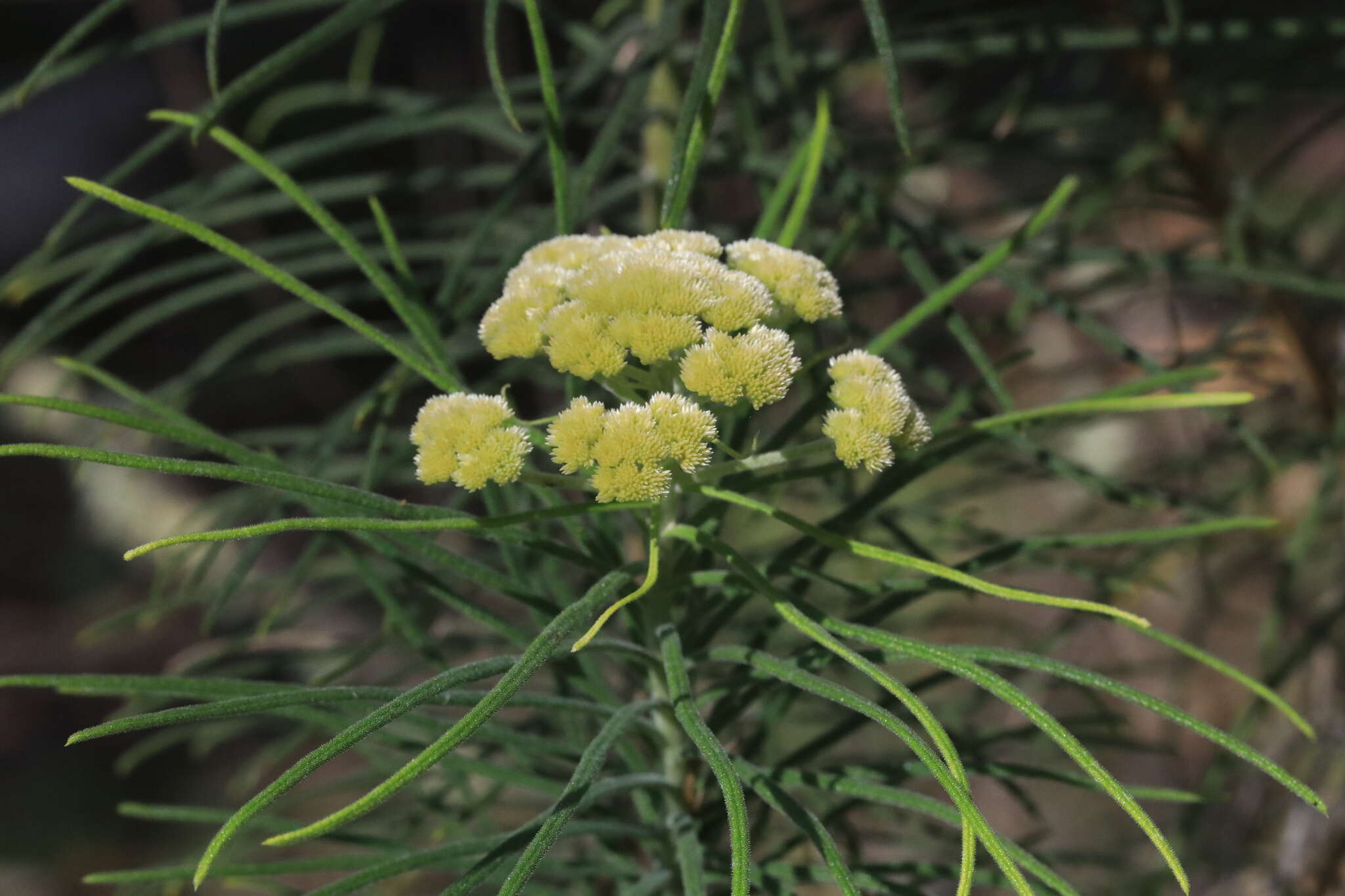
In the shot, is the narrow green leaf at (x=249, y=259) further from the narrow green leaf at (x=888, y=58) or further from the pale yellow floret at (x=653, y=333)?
the narrow green leaf at (x=888, y=58)

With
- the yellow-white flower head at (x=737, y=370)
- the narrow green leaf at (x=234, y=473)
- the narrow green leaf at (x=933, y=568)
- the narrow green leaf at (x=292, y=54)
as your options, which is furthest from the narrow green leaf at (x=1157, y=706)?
the narrow green leaf at (x=292, y=54)

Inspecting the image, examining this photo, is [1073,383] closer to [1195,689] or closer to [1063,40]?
[1195,689]

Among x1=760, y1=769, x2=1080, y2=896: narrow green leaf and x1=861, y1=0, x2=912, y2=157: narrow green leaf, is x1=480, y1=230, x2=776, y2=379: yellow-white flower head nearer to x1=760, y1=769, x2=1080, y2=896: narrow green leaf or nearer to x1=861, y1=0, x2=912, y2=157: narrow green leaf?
x1=861, y1=0, x2=912, y2=157: narrow green leaf

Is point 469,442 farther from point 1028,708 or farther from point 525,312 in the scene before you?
point 1028,708

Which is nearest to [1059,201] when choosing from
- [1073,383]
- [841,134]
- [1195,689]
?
[841,134]

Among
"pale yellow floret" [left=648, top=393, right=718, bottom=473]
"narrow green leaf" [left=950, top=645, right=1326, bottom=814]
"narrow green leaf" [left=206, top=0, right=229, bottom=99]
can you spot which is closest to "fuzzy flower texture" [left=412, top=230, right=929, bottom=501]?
"pale yellow floret" [left=648, top=393, right=718, bottom=473]

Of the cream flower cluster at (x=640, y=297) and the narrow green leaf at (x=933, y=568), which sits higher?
the cream flower cluster at (x=640, y=297)

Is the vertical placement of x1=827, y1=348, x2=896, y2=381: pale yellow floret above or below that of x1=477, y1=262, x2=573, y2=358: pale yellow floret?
below

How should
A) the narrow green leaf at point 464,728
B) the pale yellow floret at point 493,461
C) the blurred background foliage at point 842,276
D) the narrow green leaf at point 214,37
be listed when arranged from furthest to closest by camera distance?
the blurred background foliage at point 842,276
the narrow green leaf at point 214,37
the pale yellow floret at point 493,461
the narrow green leaf at point 464,728
